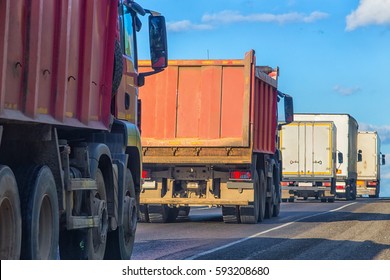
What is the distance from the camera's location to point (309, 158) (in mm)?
40000

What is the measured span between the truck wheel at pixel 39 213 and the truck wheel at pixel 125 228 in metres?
2.42

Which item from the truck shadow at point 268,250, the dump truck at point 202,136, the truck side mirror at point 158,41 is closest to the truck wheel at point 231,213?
the dump truck at point 202,136

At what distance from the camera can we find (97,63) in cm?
1029

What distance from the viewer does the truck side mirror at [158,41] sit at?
39.5 feet

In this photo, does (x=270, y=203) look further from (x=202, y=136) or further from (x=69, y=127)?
(x=69, y=127)

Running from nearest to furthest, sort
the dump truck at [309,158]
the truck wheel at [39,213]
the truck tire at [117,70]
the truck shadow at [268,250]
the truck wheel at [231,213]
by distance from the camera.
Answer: the truck wheel at [39,213]
the truck tire at [117,70]
the truck shadow at [268,250]
the truck wheel at [231,213]
the dump truck at [309,158]

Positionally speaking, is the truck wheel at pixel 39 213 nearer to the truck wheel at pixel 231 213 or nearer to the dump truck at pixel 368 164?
the truck wheel at pixel 231 213

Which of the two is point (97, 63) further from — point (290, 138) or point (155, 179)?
point (290, 138)

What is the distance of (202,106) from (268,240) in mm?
5898

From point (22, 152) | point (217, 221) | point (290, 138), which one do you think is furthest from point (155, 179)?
point (290, 138)

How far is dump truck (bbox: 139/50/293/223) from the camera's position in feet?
70.3

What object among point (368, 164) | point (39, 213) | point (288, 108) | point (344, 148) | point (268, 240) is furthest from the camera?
point (368, 164)

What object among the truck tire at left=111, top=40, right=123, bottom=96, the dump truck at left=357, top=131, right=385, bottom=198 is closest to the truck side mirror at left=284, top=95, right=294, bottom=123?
the truck tire at left=111, top=40, right=123, bottom=96

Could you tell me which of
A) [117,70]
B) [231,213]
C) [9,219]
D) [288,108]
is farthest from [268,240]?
[288,108]
